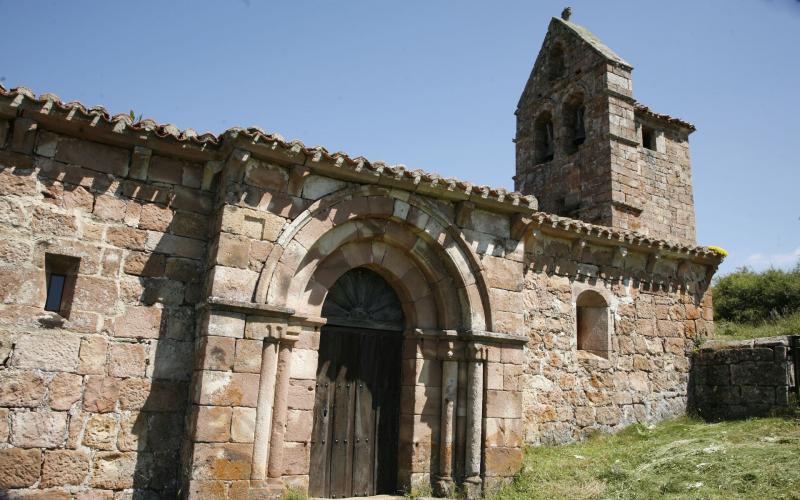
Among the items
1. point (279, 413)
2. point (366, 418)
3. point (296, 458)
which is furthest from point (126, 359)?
point (366, 418)

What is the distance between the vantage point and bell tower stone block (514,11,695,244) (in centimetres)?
1299

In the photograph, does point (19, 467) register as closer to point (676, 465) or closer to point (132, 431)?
point (132, 431)

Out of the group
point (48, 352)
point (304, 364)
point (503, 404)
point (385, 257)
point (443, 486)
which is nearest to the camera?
point (48, 352)

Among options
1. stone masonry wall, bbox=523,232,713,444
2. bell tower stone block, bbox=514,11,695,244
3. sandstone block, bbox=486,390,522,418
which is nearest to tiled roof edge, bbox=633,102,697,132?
bell tower stone block, bbox=514,11,695,244

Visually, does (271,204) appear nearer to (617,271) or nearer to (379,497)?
(379,497)

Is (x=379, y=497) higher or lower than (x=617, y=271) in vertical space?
lower

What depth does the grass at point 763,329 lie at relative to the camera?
11898mm

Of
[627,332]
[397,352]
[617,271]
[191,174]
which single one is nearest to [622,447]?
[627,332]

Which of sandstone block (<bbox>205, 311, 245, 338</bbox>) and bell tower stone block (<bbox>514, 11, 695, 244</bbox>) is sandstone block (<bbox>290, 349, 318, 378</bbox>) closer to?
sandstone block (<bbox>205, 311, 245, 338</bbox>)

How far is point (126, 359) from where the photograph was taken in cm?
615

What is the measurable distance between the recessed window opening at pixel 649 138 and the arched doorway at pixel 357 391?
9588 mm

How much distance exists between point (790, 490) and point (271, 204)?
6.11m

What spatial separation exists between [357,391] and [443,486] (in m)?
1.51

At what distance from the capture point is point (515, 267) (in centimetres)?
→ 813
